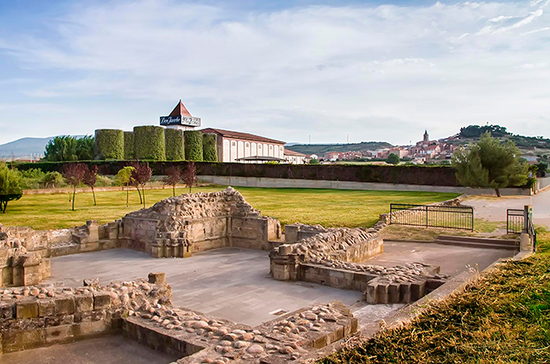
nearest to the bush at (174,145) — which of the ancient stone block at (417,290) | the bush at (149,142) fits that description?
the bush at (149,142)

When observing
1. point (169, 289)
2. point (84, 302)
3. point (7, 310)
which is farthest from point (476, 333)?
point (7, 310)

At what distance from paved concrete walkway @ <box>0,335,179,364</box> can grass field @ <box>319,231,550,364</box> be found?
358 centimetres

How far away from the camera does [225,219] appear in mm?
18562

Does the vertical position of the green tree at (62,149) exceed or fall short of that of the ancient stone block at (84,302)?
it exceeds it

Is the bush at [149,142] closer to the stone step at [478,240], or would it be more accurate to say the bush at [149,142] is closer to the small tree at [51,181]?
the small tree at [51,181]

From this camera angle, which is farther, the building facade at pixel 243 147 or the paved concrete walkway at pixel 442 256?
the building facade at pixel 243 147

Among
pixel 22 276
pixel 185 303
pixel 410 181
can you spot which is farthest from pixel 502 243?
pixel 410 181

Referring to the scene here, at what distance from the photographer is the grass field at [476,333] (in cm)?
506

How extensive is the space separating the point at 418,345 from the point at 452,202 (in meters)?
25.6

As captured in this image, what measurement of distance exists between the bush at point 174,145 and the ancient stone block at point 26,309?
54788 millimetres

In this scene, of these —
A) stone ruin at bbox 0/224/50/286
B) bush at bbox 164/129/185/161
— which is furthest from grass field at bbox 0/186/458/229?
bush at bbox 164/129/185/161

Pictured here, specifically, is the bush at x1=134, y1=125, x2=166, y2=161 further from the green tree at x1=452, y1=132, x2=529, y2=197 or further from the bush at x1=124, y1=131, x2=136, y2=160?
the green tree at x1=452, y1=132, x2=529, y2=197

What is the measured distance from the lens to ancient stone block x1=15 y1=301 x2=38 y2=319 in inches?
300

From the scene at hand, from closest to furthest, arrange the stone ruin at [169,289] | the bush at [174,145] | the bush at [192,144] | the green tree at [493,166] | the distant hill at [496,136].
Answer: the stone ruin at [169,289] → the green tree at [493,166] → the bush at [174,145] → the bush at [192,144] → the distant hill at [496,136]
